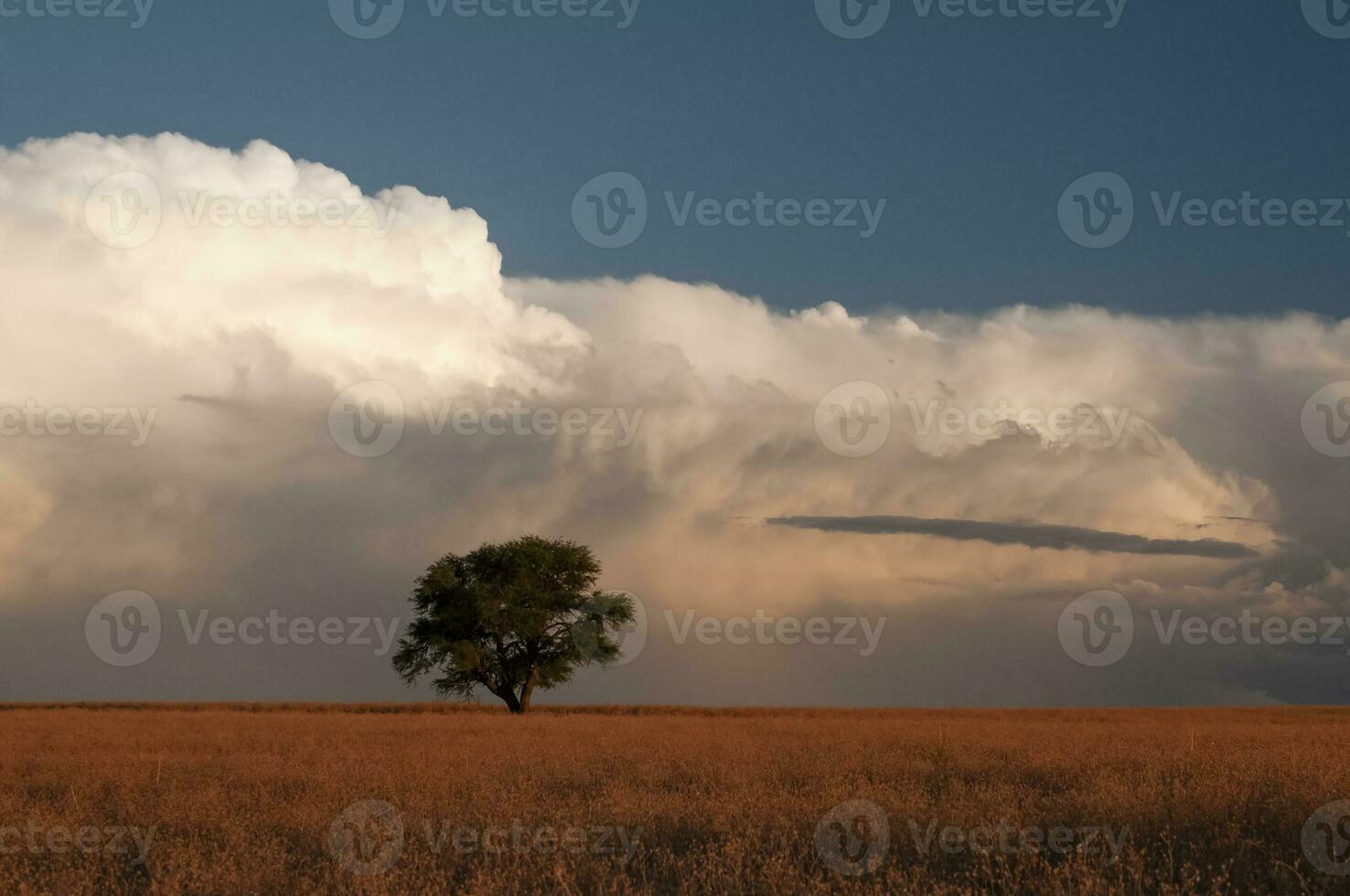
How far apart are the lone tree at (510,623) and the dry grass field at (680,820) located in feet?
98.1

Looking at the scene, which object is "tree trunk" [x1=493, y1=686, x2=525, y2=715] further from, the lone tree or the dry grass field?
the dry grass field

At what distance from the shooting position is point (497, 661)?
52.4 m

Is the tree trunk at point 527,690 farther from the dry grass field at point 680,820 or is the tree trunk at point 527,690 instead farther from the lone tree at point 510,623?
the dry grass field at point 680,820

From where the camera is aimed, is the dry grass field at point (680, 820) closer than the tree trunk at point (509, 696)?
Yes

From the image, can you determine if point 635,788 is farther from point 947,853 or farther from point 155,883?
point 155,883

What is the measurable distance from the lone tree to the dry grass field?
2992cm

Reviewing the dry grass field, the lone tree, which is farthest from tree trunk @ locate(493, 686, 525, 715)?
the dry grass field

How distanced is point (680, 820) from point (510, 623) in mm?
39345

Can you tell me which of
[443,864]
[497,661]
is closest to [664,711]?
[497,661]

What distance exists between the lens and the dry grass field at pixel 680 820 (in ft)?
32.2

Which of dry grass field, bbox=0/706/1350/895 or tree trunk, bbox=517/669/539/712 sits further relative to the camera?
tree trunk, bbox=517/669/539/712

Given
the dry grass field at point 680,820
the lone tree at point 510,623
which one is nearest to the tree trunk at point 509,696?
the lone tree at point 510,623

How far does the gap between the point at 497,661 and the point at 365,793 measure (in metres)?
38.4

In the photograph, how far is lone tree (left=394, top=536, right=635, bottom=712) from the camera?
51.1m
